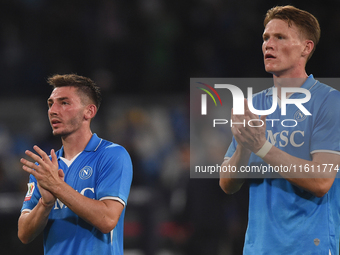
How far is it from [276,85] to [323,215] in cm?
85

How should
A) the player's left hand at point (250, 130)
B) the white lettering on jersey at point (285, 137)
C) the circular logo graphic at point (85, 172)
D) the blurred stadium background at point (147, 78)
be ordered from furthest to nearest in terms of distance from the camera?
the blurred stadium background at point (147, 78) → the circular logo graphic at point (85, 172) → the white lettering on jersey at point (285, 137) → the player's left hand at point (250, 130)

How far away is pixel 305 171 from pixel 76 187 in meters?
1.44

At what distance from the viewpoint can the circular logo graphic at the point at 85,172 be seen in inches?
103

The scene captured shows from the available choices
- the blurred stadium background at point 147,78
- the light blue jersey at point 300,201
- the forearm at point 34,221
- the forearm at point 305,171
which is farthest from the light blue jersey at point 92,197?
the blurred stadium background at point 147,78

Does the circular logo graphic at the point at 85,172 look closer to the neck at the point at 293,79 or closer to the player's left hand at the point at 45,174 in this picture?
the player's left hand at the point at 45,174

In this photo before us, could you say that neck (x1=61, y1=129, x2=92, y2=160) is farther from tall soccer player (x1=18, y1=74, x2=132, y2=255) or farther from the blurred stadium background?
the blurred stadium background

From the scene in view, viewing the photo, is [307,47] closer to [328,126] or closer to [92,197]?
[328,126]

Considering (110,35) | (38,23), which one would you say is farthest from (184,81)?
(38,23)

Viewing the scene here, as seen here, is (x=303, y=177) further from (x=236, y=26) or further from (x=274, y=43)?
(x=236, y=26)

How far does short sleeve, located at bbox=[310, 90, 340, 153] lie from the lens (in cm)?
221

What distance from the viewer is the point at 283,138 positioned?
2369mm

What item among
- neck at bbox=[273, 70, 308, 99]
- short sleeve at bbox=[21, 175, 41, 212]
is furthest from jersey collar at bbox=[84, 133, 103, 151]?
neck at bbox=[273, 70, 308, 99]

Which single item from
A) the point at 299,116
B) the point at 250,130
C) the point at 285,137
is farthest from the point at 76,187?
the point at 299,116

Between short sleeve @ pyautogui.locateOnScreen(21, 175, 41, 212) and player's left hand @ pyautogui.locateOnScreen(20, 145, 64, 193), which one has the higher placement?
player's left hand @ pyautogui.locateOnScreen(20, 145, 64, 193)
